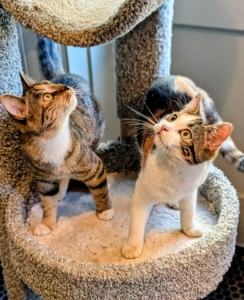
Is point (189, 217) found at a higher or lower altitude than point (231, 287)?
higher

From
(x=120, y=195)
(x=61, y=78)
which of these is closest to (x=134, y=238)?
(x=120, y=195)

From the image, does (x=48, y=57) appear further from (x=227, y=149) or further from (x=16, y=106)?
(x=227, y=149)

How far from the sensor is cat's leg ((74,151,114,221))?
1017 mm

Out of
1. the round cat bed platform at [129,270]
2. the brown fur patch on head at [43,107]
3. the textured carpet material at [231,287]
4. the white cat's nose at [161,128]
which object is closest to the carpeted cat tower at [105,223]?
the round cat bed platform at [129,270]

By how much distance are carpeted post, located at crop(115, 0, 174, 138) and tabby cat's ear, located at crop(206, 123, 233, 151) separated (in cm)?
45

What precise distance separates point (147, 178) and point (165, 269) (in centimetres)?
19

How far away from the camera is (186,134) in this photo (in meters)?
0.78

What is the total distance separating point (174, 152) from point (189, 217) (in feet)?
0.88

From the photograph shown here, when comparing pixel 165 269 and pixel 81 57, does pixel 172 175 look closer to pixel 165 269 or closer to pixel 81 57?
pixel 165 269

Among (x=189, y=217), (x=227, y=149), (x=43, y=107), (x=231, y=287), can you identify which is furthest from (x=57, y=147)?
(x=231, y=287)

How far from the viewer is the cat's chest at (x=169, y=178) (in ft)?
2.73

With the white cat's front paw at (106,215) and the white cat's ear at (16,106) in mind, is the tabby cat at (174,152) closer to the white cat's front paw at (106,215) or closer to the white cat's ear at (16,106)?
the white cat's front paw at (106,215)

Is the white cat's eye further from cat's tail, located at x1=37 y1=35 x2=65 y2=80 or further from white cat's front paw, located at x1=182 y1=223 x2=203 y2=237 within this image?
cat's tail, located at x1=37 y1=35 x2=65 y2=80

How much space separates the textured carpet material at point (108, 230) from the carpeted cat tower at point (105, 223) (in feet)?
0.03
